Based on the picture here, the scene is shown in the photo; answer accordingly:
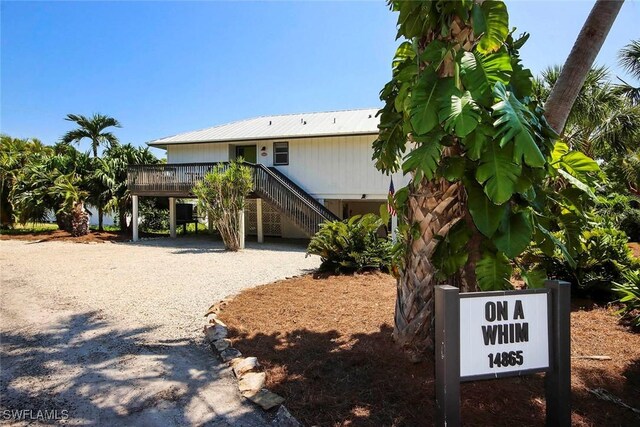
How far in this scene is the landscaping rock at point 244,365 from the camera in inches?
150

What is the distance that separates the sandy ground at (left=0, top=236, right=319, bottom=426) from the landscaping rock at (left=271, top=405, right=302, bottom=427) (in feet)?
0.46

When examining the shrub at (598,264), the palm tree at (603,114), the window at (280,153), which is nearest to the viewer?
the shrub at (598,264)

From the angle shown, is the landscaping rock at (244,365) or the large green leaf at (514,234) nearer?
the large green leaf at (514,234)

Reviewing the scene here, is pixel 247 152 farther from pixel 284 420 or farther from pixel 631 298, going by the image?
pixel 284 420

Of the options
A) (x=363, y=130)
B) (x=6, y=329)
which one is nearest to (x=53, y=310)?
(x=6, y=329)

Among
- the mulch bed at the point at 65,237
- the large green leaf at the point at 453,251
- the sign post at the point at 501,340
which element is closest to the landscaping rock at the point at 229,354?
the large green leaf at the point at 453,251

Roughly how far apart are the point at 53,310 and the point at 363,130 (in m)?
12.7

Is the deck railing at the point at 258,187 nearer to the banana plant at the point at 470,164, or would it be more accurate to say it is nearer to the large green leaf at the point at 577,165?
the banana plant at the point at 470,164

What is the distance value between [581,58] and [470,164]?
1826 mm

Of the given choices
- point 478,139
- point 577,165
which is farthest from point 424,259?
point 577,165

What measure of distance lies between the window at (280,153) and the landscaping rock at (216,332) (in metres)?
13.9

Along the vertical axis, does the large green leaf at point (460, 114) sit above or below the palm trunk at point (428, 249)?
above

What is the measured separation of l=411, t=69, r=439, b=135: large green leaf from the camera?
2.88 m

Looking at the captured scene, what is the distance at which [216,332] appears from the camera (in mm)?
4949
